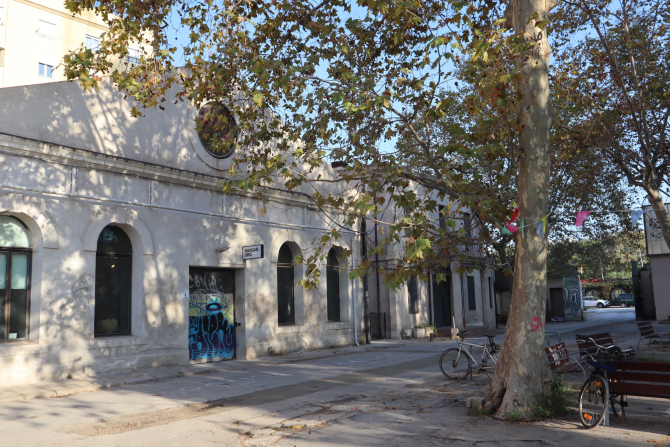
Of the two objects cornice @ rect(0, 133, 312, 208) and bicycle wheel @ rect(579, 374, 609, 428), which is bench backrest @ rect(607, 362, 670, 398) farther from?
cornice @ rect(0, 133, 312, 208)

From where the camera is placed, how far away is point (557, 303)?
39.0 metres

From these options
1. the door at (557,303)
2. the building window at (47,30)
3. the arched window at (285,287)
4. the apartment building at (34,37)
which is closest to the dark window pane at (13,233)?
the arched window at (285,287)

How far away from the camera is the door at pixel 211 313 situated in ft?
50.4

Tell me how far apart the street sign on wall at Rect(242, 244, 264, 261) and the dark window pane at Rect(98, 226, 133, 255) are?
3379 mm

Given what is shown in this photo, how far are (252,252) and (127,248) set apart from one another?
3.52 metres

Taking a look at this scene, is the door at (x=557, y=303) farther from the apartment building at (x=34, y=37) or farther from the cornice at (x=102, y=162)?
the apartment building at (x=34, y=37)

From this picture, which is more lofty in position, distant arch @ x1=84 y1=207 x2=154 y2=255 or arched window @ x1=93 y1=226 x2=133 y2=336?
distant arch @ x1=84 y1=207 x2=154 y2=255

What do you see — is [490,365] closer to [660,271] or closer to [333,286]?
[333,286]

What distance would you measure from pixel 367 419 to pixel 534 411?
243 centimetres

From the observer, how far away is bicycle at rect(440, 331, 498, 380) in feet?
37.7

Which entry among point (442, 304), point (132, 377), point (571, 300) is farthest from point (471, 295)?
point (132, 377)

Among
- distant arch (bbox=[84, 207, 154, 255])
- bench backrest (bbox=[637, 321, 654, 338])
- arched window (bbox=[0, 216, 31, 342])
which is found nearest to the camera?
arched window (bbox=[0, 216, 31, 342])

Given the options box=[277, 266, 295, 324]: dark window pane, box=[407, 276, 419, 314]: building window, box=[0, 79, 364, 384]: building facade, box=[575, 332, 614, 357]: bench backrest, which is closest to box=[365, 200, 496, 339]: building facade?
box=[407, 276, 419, 314]: building window

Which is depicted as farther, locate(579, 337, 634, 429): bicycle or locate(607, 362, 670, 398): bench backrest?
locate(579, 337, 634, 429): bicycle
